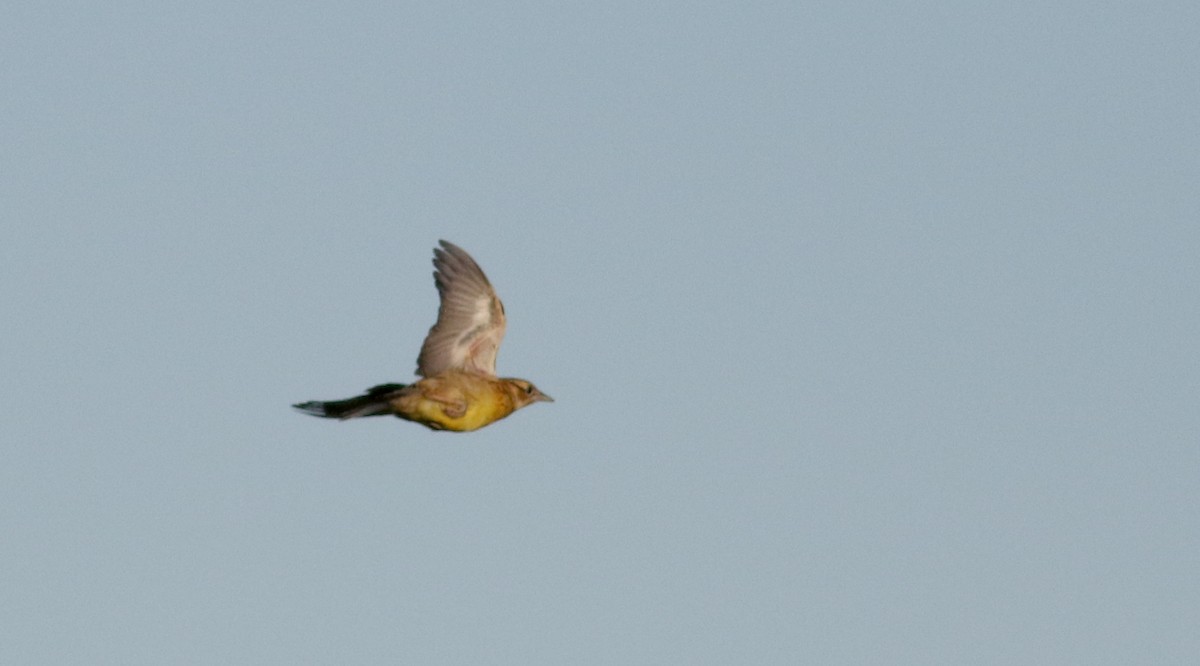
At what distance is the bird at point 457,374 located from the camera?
21.7 meters

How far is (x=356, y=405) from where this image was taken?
21.4 m

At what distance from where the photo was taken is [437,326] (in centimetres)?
2398

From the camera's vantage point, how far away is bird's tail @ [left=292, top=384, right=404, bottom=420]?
2128 cm

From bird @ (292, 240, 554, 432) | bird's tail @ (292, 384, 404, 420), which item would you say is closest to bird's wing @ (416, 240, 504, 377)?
bird @ (292, 240, 554, 432)

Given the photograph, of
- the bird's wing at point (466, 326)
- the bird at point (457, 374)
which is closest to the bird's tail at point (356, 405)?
the bird at point (457, 374)

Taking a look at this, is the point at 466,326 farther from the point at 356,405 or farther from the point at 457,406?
the point at 356,405

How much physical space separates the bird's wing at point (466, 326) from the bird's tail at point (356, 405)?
6.34 feet

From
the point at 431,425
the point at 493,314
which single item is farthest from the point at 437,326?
the point at 431,425

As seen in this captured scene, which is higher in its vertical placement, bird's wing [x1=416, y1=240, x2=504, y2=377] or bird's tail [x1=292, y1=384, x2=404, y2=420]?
bird's wing [x1=416, y1=240, x2=504, y2=377]

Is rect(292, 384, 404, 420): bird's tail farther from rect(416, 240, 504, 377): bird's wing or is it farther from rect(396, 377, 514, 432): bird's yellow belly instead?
rect(416, 240, 504, 377): bird's wing

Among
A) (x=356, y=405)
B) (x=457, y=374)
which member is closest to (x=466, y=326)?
(x=457, y=374)

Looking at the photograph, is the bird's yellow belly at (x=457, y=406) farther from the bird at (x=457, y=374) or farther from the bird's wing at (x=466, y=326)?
the bird's wing at (x=466, y=326)

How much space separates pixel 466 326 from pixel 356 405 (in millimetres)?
2876

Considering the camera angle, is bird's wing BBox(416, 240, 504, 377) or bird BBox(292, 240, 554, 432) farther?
bird's wing BBox(416, 240, 504, 377)
